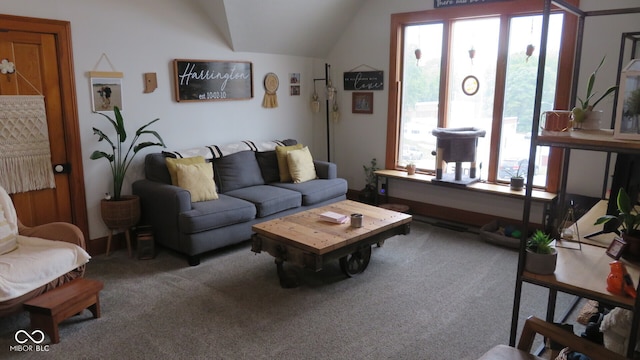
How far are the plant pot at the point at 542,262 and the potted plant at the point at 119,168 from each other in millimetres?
3319

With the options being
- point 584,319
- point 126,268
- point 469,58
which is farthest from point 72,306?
point 469,58

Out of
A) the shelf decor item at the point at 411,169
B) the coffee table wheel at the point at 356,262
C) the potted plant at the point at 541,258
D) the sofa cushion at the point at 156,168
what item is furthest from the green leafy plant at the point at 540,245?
the shelf decor item at the point at 411,169

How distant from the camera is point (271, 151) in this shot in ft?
17.1

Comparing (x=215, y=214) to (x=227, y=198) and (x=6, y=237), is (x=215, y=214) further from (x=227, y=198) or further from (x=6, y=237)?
(x=6, y=237)

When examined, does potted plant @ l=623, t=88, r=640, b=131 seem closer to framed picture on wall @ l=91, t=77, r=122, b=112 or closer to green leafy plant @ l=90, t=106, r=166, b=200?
green leafy plant @ l=90, t=106, r=166, b=200

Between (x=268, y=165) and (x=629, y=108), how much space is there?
385 centimetres

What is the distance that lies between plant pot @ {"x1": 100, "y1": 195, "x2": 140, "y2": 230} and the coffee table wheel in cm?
191

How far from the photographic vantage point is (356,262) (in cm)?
374

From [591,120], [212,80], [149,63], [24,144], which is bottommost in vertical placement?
[24,144]

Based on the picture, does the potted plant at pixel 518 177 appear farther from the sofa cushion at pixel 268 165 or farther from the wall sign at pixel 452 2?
the sofa cushion at pixel 268 165

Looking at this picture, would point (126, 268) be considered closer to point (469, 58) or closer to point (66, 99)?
point (66, 99)

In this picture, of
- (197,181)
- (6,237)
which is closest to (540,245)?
(197,181)

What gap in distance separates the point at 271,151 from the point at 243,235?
4.34ft

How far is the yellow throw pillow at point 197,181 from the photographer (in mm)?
4129
